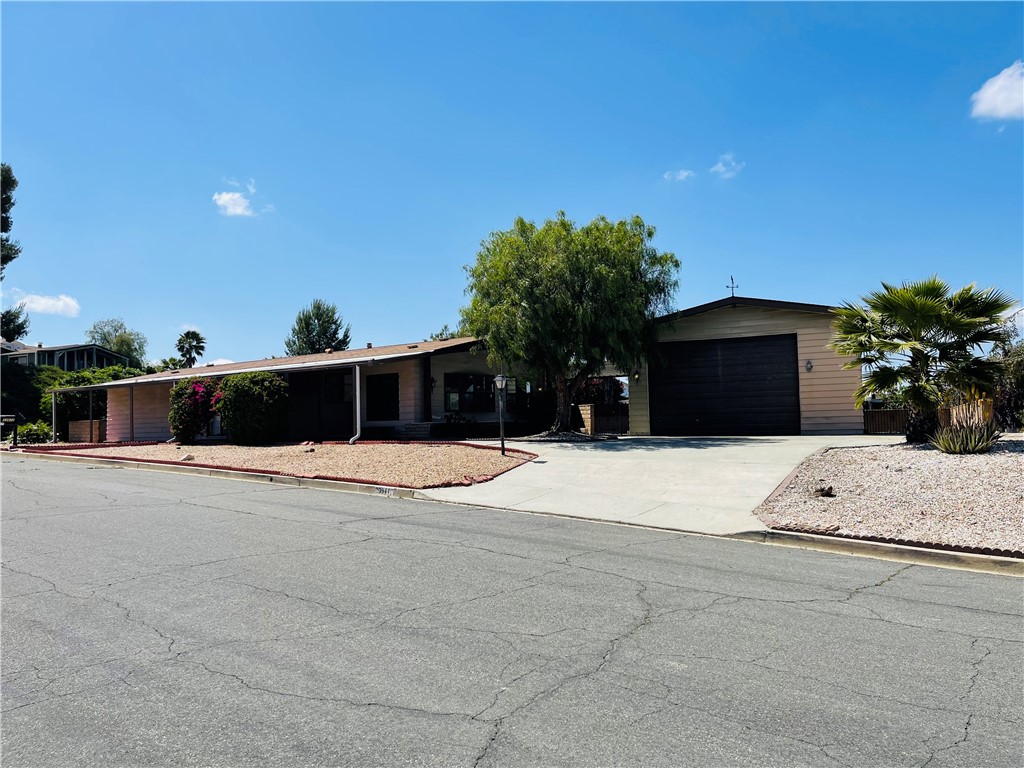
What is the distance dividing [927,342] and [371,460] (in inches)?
470

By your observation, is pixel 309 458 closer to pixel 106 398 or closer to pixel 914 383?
pixel 914 383

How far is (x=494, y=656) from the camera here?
14.4ft

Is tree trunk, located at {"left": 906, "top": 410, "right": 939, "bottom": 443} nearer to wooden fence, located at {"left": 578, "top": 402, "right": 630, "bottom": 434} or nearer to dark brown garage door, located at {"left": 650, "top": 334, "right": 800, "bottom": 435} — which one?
dark brown garage door, located at {"left": 650, "top": 334, "right": 800, "bottom": 435}

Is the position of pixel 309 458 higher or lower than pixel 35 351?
lower

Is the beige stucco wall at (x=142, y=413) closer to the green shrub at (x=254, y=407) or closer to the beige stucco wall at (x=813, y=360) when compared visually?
the green shrub at (x=254, y=407)

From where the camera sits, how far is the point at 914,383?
13.1 m

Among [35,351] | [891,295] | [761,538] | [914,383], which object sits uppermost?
[35,351]

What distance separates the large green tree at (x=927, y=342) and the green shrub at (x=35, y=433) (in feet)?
113

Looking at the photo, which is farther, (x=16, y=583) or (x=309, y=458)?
(x=309, y=458)

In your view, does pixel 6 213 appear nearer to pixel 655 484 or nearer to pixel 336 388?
pixel 336 388

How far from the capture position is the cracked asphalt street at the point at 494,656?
327 cm

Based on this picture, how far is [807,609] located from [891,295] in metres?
9.59

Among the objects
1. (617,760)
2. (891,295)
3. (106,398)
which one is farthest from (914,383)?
(106,398)

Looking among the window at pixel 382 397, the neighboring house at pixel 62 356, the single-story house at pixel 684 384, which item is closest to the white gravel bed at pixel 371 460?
the single-story house at pixel 684 384
